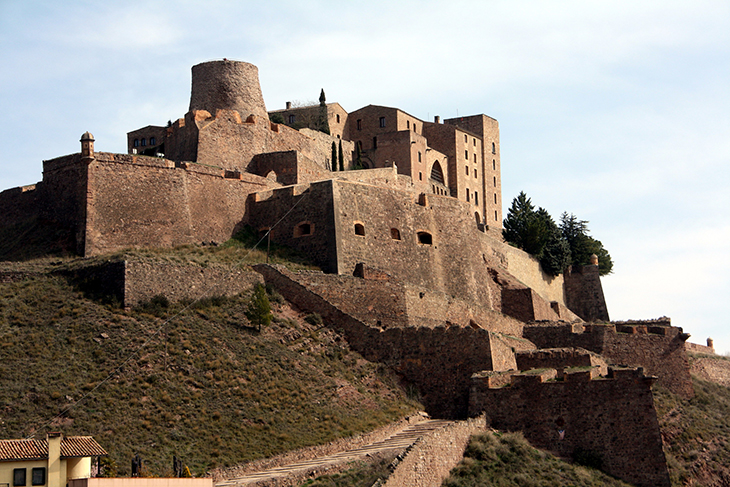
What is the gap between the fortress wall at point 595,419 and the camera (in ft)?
94.0

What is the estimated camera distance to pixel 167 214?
39.4m

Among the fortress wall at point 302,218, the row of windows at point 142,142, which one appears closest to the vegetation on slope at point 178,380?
the fortress wall at point 302,218

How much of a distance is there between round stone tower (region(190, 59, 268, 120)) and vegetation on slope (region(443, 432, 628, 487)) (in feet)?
78.4

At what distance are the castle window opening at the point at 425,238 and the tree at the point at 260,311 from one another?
11457 millimetres

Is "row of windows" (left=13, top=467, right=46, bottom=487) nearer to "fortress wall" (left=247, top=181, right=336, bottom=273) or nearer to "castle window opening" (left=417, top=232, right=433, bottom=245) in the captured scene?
"fortress wall" (left=247, top=181, right=336, bottom=273)

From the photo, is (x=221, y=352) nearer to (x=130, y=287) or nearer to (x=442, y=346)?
(x=130, y=287)

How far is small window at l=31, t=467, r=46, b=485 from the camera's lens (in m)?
21.6

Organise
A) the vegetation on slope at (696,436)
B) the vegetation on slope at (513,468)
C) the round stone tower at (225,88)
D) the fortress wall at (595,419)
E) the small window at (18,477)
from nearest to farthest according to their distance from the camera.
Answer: the small window at (18,477) < the vegetation on slope at (513,468) < the fortress wall at (595,419) < the vegetation on slope at (696,436) < the round stone tower at (225,88)

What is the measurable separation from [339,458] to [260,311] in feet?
25.3

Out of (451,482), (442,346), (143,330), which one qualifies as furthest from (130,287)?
(451,482)

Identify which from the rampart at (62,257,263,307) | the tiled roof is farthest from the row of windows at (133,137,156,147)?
the tiled roof

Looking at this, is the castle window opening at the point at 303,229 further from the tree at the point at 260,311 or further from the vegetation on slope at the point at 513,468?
the vegetation on slope at the point at 513,468

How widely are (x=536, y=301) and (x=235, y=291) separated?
17.4m

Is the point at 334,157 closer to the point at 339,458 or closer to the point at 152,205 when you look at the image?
the point at 152,205
